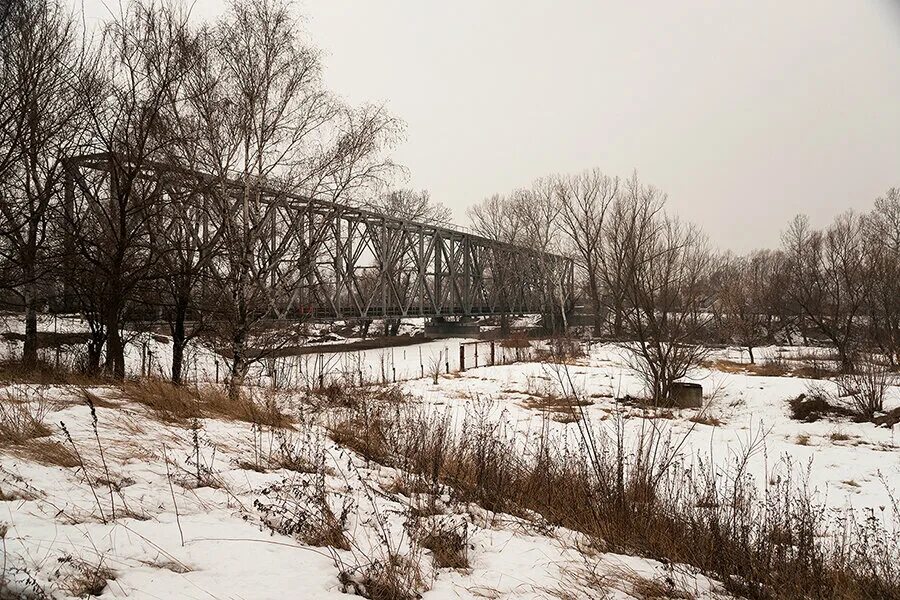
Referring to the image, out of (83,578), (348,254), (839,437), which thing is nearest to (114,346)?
(83,578)

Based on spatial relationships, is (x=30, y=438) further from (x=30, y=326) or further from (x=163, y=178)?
(x=30, y=326)

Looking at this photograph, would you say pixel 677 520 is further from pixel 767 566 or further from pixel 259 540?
pixel 259 540

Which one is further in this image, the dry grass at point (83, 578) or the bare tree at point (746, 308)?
the bare tree at point (746, 308)

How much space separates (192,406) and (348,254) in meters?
28.1

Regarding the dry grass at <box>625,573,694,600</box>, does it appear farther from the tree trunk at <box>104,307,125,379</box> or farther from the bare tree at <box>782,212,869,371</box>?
the bare tree at <box>782,212,869,371</box>

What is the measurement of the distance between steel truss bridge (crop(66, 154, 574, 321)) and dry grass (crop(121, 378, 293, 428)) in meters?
3.98

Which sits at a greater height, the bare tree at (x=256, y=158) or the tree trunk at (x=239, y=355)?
the bare tree at (x=256, y=158)

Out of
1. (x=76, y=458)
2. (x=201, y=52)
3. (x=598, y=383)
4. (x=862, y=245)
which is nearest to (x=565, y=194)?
(x=862, y=245)

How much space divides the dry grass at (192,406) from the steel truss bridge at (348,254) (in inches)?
157

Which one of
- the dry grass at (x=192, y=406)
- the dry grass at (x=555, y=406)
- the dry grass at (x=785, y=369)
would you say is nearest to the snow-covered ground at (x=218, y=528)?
the dry grass at (x=192, y=406)

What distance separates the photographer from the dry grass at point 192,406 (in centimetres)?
577

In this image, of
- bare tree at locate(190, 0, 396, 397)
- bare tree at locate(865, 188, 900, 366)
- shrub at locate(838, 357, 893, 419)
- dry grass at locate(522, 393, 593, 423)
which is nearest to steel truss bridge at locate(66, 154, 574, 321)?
bare tree at locate(190, 0, 396, 397)

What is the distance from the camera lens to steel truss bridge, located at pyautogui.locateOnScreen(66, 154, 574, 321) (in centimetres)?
1011

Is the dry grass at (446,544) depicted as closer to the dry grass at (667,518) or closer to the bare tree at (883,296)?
the dry grass at (667,518)
